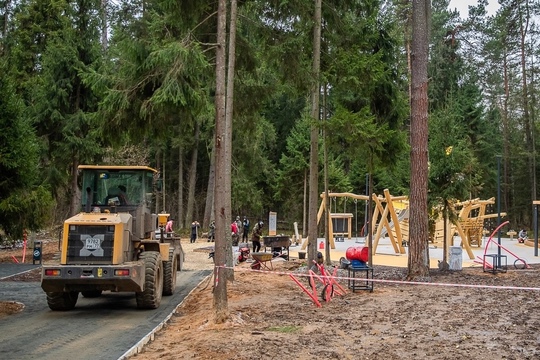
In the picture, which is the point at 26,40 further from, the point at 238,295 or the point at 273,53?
the point at 238,295

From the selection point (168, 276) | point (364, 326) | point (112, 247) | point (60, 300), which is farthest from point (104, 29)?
point (364, 326)

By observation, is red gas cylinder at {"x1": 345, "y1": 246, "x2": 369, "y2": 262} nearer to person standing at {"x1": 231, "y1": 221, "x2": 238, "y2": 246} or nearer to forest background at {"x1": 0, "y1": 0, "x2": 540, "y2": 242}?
forest background at {"x1": 0, "y1": 0, "x2": 540, "y2": 242}

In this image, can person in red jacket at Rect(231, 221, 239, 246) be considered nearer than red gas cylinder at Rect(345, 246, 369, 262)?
No

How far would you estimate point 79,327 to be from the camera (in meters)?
9.73

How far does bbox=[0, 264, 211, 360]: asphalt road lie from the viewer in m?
7.90

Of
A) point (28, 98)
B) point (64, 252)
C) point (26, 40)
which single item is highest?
point (26, 40)

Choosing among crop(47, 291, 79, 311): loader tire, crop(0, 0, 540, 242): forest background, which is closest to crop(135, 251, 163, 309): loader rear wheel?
crop(47, 291, 79, 311): loader tire

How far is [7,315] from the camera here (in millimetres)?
10945

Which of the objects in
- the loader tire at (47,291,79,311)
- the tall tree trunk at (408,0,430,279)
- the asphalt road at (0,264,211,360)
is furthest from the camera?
the tall tree trunk at (408,0,430,279)

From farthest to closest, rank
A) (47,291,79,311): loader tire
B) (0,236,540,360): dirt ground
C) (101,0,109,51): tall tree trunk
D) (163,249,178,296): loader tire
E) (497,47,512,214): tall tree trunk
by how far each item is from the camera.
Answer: (497,47,512,214): tall tree trunk, (101,0,109,51): tall tree trunk, (163,249,178,296): loader tire, (47,291,79,311): loader tire, (0,236,540,360): dirt ground

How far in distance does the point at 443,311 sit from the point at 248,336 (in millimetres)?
3742

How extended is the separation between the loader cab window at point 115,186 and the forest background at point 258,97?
0.67 metres

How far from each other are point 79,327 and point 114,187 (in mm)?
3791

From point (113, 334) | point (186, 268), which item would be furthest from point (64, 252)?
point (186, 268)
